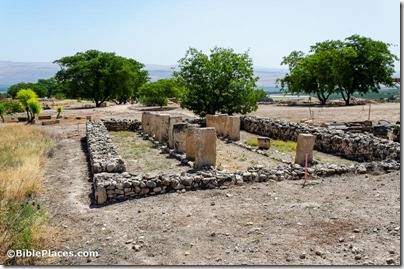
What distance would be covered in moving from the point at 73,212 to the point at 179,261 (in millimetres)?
3696

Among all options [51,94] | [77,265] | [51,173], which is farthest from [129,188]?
[51,94]

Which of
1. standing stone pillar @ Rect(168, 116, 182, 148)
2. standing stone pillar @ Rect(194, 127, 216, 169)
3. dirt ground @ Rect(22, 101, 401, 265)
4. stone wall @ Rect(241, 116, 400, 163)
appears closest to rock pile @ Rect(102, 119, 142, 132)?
standing stone pillar @ Rect(168, 116, 182, 148)

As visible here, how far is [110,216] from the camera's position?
28.8 feet

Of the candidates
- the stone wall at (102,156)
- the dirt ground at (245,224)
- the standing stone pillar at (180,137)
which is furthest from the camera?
Answer: the standing stone pillar at (180,137)

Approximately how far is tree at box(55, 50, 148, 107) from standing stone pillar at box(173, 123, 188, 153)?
121 ft

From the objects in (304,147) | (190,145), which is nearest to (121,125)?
(190,145)

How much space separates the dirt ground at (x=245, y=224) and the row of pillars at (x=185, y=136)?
247 centimetres

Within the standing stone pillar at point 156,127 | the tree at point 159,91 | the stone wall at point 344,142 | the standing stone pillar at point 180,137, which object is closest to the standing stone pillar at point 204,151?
the standing stone pillar at point 180,137

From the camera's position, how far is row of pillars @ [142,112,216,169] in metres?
12.8

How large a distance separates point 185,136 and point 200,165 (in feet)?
11.6

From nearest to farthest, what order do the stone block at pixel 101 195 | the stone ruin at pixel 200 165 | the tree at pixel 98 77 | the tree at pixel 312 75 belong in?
1. the stone block at pixel 101 195
2. the stone ruin at pixel 200 165
3. the tree at pixel 312 75
4. the tree at pixel 98 77

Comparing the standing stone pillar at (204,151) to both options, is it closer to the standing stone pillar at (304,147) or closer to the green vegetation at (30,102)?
the standing stone pillar at (304,147)

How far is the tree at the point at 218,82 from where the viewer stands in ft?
84.7

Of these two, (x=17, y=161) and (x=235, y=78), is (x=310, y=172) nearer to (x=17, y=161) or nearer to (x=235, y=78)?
(x=17, y=161)
